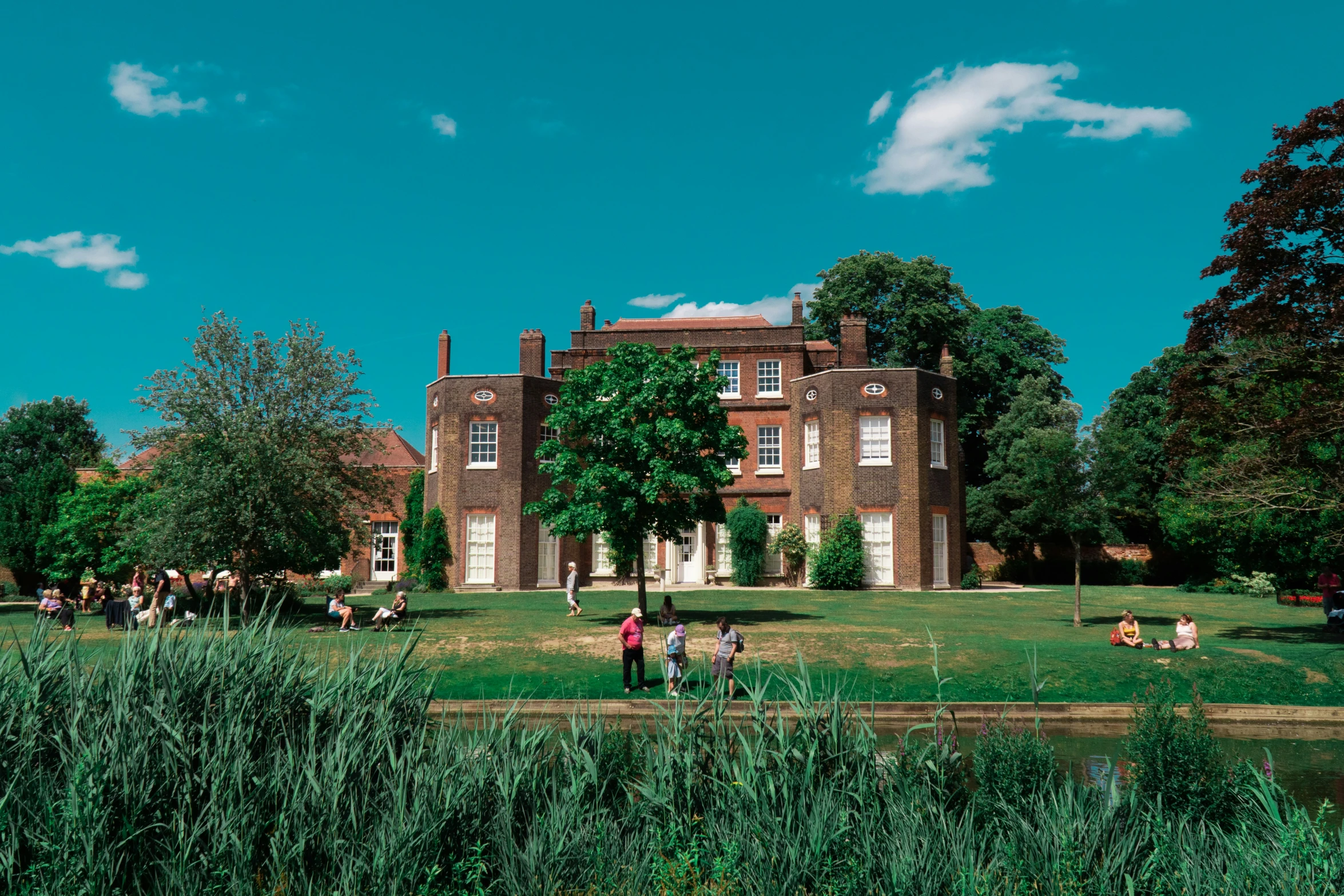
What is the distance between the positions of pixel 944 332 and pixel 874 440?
1642 cm

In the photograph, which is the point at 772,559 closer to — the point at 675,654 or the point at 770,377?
the point at 770,377

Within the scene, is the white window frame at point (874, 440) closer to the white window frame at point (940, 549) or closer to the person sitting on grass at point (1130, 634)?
the white window frame at point (940, 549)

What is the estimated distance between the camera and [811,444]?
3678cm

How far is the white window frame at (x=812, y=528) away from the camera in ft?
117

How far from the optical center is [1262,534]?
32.2 m

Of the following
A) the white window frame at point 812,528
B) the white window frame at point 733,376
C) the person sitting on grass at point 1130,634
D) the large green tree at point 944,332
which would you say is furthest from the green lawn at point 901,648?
the large green tree at point 944,332

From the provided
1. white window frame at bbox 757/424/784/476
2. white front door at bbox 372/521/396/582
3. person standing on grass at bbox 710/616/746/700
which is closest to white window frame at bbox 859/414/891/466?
white window frame at bbox 757/424/784/476

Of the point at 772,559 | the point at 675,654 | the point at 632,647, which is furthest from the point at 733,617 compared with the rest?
the point at 772,559

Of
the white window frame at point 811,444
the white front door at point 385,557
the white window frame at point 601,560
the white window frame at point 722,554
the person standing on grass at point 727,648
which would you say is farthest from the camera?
the white front door at point 385,557

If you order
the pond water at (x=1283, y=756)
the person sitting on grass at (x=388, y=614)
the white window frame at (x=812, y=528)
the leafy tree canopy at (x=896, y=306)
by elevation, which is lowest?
the pond water at (x=1283, y=756)

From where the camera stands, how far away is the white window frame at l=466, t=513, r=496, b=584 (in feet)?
118

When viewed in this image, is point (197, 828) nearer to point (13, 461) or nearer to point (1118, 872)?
point (1118, 872)

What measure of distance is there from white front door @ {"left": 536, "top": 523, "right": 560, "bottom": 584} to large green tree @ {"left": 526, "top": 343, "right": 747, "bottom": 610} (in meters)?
14.9

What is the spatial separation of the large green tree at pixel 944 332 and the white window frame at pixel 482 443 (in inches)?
850
